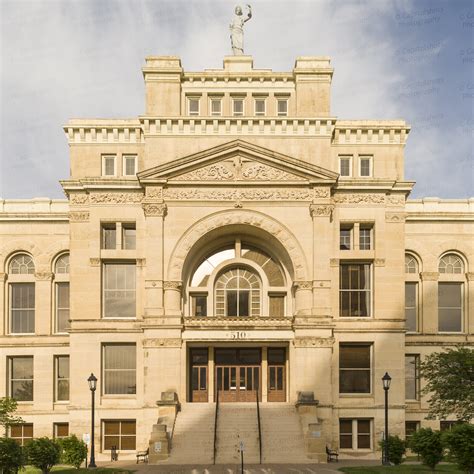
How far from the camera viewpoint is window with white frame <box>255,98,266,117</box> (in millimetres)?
48531

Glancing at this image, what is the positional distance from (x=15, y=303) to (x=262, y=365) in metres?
18.8

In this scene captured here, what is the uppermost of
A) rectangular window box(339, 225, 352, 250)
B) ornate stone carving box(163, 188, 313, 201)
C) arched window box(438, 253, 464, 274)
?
ornate stone carving box(163, 188, 313, 201)

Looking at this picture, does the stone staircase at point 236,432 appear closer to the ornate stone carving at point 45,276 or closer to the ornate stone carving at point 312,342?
the ornate stone carving at point 312,342

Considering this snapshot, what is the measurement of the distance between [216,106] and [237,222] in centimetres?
912

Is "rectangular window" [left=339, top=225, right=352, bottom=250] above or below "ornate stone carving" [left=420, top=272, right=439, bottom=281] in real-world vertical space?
above

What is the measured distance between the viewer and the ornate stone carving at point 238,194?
4550cm

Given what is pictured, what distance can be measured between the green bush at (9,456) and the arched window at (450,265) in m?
33.8

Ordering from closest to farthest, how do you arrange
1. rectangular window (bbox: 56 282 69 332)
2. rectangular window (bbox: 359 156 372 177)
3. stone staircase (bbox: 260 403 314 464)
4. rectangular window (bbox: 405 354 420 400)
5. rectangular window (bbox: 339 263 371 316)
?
stone staircase (bbox: 260 403 314 464), rectangular window (bbox: 339 263 371 316), rectangular window (bbox: 359 156 372 177), rectangular window (bbox: 405 354 420 400), rectangular window (bbox: 56 282 69 332)

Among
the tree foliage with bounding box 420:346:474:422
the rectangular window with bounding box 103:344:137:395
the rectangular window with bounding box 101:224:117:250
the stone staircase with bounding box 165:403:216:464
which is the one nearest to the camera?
the tree foliage with bounding box 420:346:474:422

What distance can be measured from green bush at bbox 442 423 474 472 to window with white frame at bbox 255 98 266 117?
1064 inches

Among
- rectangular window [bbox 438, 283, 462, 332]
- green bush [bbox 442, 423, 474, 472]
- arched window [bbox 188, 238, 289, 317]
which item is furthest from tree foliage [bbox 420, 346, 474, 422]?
arched window [bbox 188, 238, 289, 317]

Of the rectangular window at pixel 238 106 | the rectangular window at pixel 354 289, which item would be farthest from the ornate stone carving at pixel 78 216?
the rectangular window at pixel 354 289

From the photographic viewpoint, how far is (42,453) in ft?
107

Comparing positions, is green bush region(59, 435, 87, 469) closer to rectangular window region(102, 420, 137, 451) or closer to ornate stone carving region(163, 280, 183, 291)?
rectangular window region(102, 420, 137, 451)
